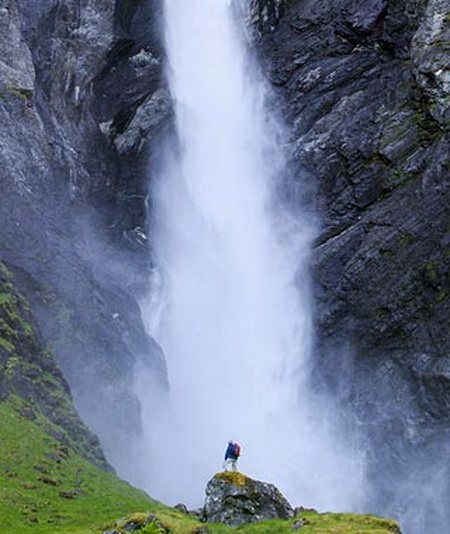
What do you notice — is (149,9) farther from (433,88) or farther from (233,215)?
(433,88)

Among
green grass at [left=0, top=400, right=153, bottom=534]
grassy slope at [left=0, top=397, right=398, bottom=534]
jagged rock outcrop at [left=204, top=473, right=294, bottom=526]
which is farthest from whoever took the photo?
jagged rock outcrop at [left=204, top=473, right=294, bottom=526]

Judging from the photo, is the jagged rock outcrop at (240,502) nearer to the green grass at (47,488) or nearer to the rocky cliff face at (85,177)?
the green grass at (47,488)

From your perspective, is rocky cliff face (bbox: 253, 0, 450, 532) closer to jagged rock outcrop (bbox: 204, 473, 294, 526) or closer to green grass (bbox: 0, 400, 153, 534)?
jagged rock outcrop (bbox: 204, 473, 294, 526)

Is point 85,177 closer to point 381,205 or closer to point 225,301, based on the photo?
point 225,301

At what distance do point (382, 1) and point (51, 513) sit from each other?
4907 cm

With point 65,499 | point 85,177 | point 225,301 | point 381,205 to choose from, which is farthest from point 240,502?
point 85,177

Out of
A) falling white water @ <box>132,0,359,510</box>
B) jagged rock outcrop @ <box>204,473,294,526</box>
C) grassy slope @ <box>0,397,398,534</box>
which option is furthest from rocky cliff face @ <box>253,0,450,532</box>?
grassy slope @ <box>0,397,398,534</box>

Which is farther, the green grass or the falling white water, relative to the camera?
the falling white water

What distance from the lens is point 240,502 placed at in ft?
81.2

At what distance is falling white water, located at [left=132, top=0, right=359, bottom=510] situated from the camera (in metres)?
45.3

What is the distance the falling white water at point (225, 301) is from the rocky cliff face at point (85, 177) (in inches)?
118

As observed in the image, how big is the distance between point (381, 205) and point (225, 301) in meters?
15.8

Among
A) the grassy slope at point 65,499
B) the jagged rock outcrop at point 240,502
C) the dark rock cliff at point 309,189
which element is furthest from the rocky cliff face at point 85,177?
the jagged rock outcrop at point 240,502

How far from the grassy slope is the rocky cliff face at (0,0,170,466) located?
9.61 meters
